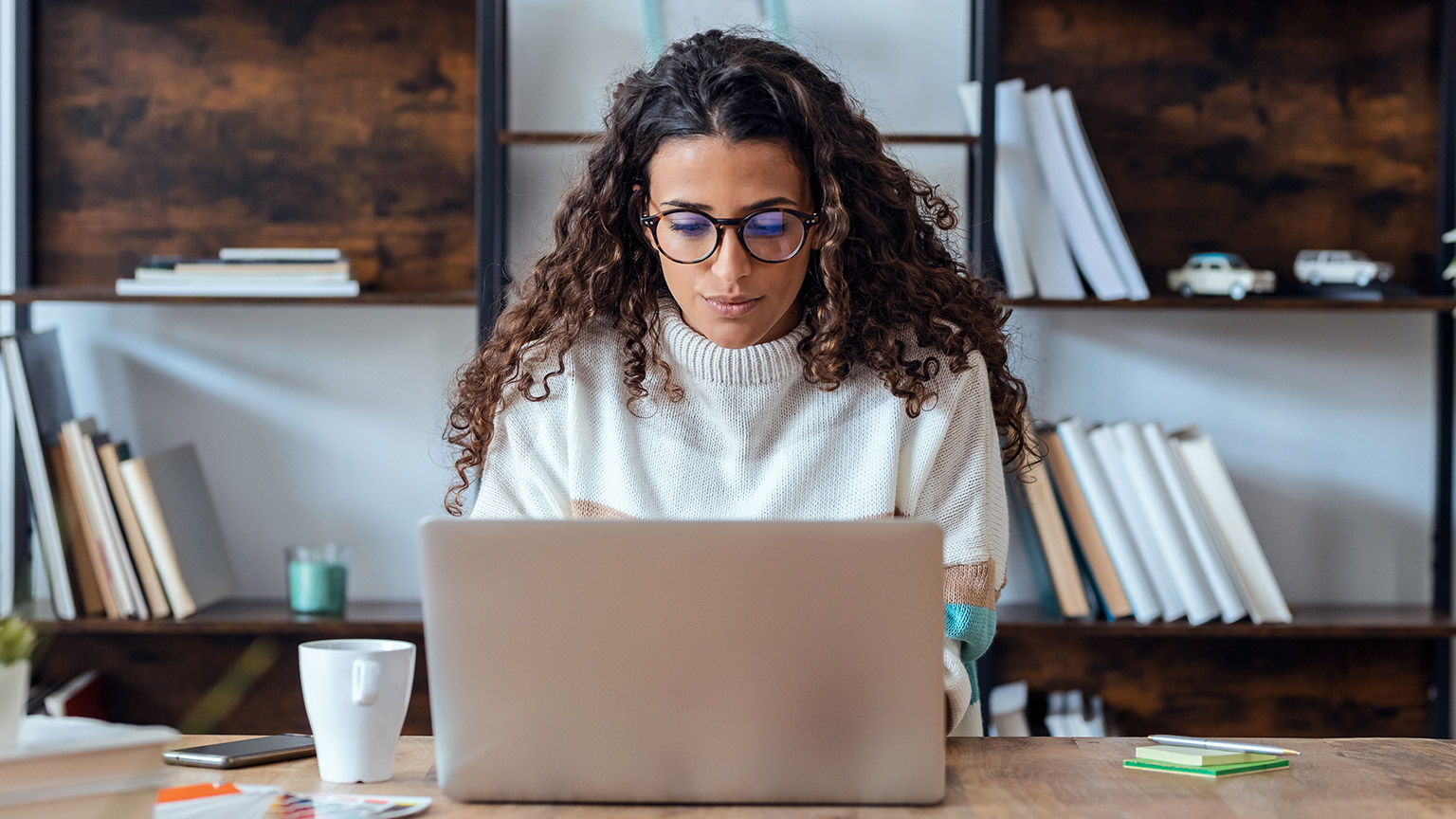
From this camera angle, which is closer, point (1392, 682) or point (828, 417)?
point (828, 417)

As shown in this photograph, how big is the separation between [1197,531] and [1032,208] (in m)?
0.56

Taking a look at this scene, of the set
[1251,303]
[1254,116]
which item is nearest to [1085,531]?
[1251,303]

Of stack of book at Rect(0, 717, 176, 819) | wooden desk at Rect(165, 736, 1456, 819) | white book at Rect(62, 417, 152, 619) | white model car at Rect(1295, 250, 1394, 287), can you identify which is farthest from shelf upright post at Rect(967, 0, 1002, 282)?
stack of book at Rect(0, 717, 176, 819)

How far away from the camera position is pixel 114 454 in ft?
6.50

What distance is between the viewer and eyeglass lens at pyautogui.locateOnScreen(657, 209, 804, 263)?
1.32m

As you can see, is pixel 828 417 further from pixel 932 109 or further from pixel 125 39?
pixel 125 39

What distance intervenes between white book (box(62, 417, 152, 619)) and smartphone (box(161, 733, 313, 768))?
1063 millimetres

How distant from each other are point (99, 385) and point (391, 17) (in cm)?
81

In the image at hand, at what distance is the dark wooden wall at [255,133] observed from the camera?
7.25 feet

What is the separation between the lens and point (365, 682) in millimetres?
931

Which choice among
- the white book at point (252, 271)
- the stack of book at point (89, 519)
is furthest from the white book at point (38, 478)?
the white book at point (252, 271)

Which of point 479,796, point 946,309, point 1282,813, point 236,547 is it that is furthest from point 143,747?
point 236,547

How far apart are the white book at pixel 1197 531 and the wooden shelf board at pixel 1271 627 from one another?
41 millimetres

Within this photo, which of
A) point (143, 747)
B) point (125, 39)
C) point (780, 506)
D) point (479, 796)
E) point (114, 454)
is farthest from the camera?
point (125, 39)
